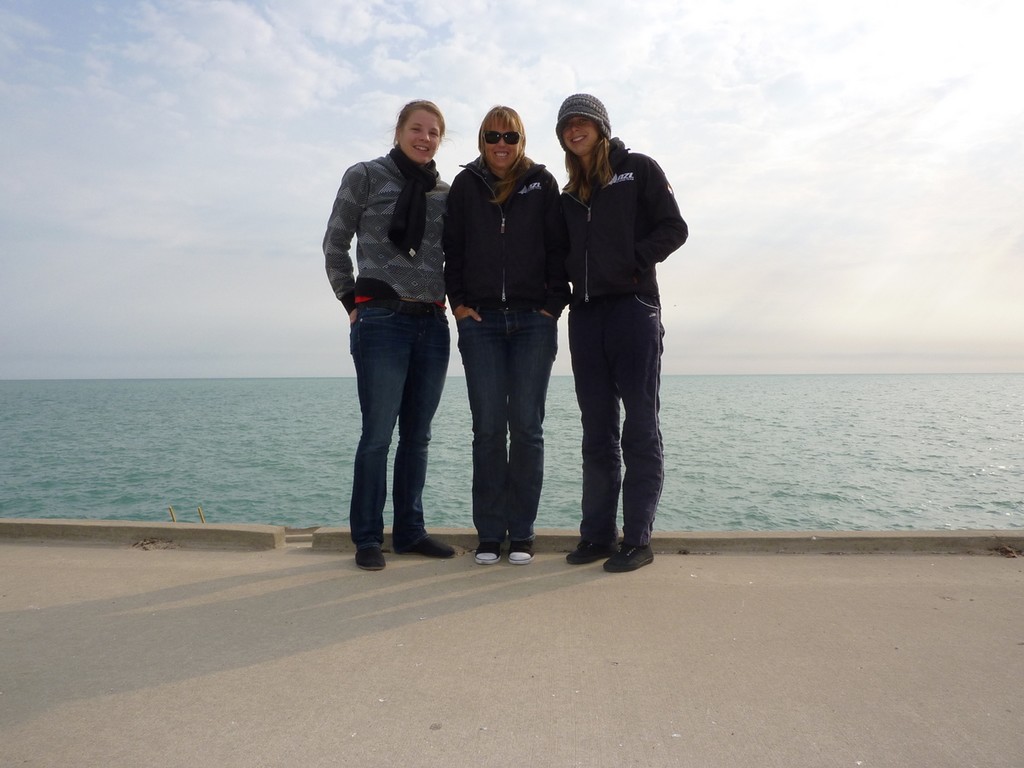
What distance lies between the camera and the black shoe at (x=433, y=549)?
142 inches

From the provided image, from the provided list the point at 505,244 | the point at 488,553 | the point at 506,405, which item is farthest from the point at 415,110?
the point at 488,553

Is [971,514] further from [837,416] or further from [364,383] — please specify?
[837,416]

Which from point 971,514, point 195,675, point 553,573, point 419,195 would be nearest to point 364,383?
point 419,195

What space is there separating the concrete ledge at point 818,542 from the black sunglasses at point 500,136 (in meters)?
2.10

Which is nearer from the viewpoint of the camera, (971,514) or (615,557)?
(615,557)

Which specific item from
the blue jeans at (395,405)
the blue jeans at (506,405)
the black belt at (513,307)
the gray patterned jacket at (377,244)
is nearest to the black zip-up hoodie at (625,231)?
the black belt at (513,307)

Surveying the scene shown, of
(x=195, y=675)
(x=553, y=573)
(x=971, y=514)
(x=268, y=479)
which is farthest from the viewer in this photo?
(x=268, y=479)

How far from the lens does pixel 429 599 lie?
2.87 meters

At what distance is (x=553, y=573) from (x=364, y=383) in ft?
4.45

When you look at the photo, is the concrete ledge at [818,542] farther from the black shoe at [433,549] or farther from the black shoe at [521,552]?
the black shoe at [433,549]

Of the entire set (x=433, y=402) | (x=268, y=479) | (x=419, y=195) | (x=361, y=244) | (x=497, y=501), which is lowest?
(x=268, y=479)

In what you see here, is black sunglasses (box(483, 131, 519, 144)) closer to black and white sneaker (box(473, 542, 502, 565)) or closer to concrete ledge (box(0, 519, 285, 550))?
black and white sneaker (box(473, 542, 502, 565))

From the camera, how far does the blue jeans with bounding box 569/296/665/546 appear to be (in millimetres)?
3434

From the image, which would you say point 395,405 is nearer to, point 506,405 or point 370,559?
point 506,405
